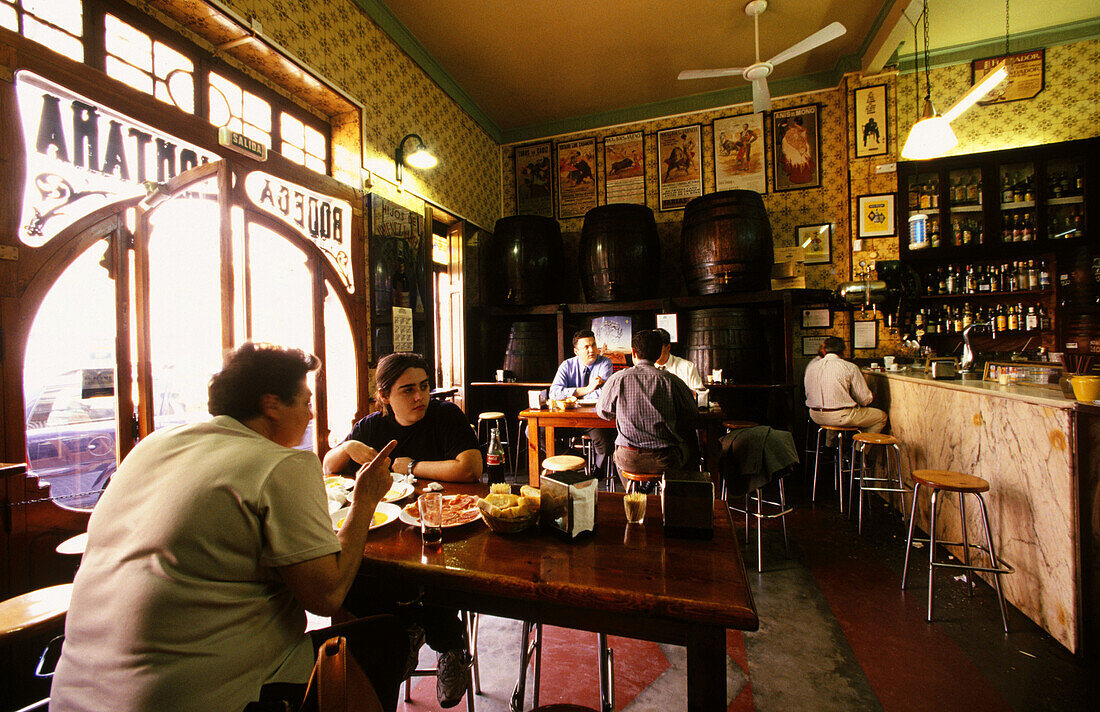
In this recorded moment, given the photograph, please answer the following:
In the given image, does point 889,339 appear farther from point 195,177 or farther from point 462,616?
point 195,177

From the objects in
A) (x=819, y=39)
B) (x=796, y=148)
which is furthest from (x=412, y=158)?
(x=796, y=148)

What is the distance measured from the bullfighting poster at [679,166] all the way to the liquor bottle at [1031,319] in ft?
11.9

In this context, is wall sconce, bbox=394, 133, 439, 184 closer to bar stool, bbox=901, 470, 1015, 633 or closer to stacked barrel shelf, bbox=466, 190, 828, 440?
stacked barrel shelf, bbox=466, 190, 828, 440

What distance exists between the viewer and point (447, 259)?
5395mm

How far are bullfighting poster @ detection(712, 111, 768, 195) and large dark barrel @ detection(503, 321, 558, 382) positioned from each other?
2802mm

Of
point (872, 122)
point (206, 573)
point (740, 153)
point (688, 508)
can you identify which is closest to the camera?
point (206, 573)

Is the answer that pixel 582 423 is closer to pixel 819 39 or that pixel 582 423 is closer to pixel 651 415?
pixel 651 415

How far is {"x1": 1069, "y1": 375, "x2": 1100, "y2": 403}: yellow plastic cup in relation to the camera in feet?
6.40

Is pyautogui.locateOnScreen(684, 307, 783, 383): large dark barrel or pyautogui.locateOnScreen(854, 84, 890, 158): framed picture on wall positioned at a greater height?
pyautogui.locateOnScreen(854, 84, 890, 158): framed picture on wall

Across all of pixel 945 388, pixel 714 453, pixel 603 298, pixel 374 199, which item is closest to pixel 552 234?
pixel 603 298

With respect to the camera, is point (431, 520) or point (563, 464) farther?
point (563, 464)

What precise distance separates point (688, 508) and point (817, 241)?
16.6ft

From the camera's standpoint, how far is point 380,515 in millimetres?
1487

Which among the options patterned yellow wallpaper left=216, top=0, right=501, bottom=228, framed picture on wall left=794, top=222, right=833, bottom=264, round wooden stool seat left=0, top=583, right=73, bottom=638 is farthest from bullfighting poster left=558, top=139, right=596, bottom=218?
round wooden stool seat left=0, top=583, right=73, bottom=638
